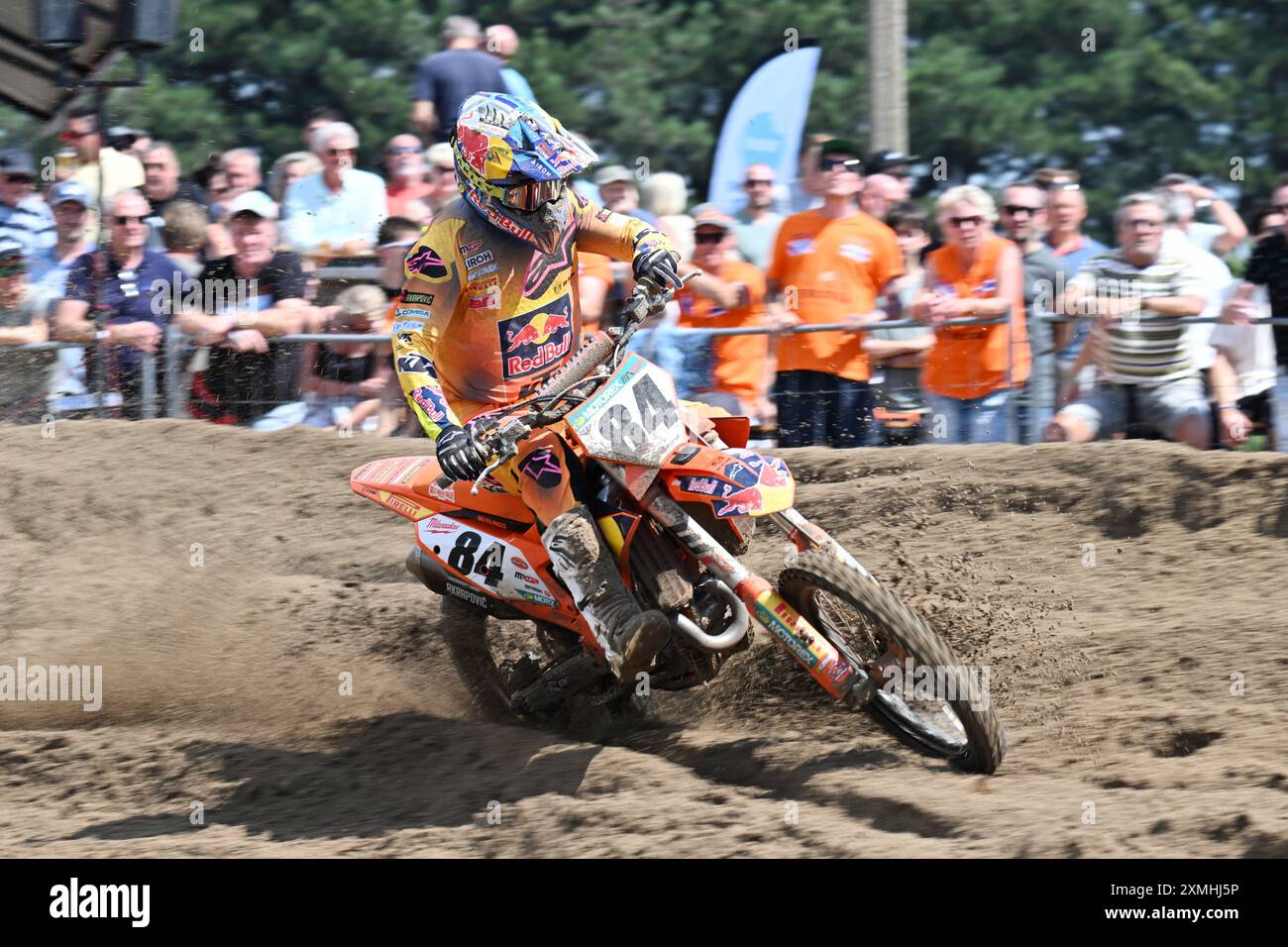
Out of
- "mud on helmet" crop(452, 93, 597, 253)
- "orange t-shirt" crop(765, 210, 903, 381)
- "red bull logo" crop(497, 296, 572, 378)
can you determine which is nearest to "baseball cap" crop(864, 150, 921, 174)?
"orange t-shirt" crop(765, 210, 903, 381)

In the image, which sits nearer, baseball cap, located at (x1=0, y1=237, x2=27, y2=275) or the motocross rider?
the motocross rider

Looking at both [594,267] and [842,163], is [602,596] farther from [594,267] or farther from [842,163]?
[842,163]

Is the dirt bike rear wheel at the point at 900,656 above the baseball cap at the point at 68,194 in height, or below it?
below

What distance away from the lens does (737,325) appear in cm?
945

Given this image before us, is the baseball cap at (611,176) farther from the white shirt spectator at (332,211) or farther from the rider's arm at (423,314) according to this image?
the rider's arm at (423,314)

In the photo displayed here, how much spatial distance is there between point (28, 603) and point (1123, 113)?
14.9 metres

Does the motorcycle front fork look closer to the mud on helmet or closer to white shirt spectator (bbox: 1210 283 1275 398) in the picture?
the mud on helmet

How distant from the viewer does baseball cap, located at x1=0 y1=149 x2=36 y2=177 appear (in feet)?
36.7

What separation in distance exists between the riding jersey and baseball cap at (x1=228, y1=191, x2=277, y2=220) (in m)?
4.16

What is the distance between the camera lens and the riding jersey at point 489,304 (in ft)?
20.6

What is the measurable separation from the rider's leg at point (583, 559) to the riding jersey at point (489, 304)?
0.41 m

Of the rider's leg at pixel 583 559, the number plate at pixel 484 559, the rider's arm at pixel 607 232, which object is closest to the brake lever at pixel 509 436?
the rider's leg at pixel 583 559

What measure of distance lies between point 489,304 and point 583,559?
3.54 feet
